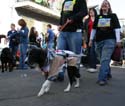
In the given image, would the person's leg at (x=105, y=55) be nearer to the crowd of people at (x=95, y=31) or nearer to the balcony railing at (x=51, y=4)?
the crowd of people at (x=95, y=31)

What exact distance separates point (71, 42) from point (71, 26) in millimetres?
332

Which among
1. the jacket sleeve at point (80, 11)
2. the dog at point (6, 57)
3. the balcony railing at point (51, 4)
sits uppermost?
the balcony railing at point (51, 4)

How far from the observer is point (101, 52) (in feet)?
33.7

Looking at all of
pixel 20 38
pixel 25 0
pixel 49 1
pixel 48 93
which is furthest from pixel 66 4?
pixel 49 1

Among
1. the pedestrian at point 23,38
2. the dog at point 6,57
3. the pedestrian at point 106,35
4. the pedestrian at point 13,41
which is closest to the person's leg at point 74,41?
the pedestrian at point 106,35

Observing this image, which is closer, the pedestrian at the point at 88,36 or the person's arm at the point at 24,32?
the pedestrian at the point at 88,36

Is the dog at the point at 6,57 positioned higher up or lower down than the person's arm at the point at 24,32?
lower down

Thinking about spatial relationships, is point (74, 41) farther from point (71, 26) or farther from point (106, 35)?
point (106, 35)

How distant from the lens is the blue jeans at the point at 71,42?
31.2 ft

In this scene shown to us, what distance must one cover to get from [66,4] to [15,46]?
24.7 ft

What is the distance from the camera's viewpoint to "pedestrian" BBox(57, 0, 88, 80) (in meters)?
9.40

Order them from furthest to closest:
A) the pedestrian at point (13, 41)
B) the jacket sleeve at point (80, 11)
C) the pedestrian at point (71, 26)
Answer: the pedestrian at point (13, 41) < the pedestrian at point (71, 26) < the jacket sleeve at point (80, 11)

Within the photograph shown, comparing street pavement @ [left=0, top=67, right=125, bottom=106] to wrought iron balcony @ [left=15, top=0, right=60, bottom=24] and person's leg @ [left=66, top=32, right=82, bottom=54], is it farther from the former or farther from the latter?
wrought iron balcony @ [left=15, top=0, right=60, bottom=24]

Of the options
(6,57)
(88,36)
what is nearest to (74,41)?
(88,36)
